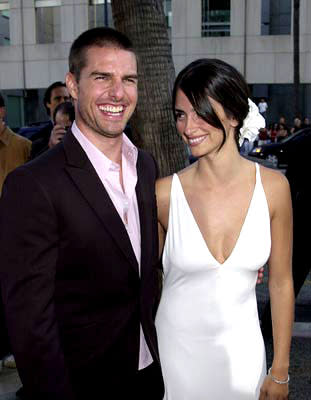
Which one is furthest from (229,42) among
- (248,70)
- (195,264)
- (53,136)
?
(195,264)

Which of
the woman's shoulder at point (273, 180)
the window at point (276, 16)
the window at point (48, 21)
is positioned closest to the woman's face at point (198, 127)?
the woman's shoulder at point (273, 180)

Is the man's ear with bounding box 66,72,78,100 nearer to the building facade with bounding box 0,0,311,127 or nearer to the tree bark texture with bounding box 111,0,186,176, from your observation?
the tree bark texture with bounding box 111,0,186,176

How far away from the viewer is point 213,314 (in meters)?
2.42

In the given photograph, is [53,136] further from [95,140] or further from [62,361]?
[62,361]

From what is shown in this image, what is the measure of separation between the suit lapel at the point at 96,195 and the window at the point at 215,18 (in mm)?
29183

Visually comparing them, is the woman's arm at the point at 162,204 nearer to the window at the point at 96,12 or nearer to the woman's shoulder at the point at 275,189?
the woman's shoulder at the point at 275,189

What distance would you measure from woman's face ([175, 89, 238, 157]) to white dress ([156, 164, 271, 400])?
263mm

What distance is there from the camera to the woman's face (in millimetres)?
2373

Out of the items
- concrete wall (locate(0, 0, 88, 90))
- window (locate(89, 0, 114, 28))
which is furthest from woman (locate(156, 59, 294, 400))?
window (locate(89, 0, 114, 28))

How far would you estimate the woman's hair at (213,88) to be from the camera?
2340mm

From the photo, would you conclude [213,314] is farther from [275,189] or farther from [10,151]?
[10,151]

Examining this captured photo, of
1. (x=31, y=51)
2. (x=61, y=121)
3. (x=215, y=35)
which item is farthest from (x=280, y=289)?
(x=31, y=51)

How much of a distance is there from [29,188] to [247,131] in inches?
45.5

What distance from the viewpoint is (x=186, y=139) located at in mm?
2436
